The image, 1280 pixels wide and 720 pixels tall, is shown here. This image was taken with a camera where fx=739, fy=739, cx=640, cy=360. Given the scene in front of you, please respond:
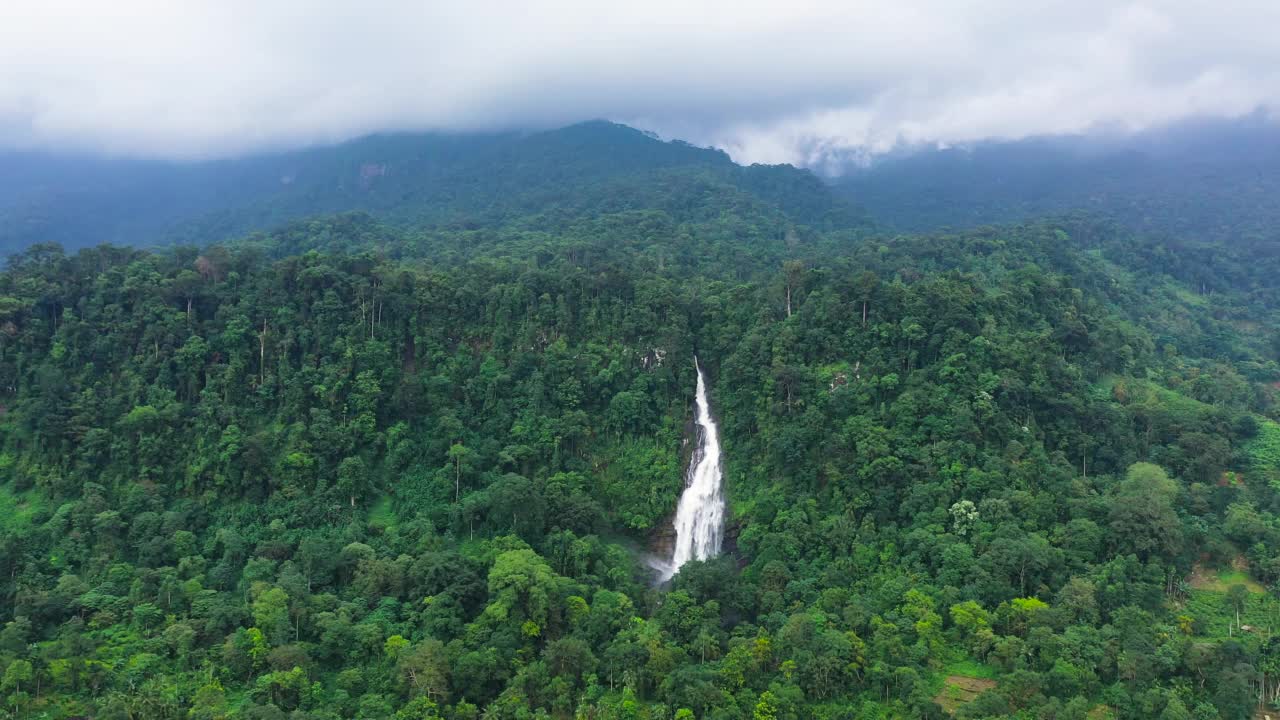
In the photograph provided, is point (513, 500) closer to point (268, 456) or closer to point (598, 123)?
point (268, 456)

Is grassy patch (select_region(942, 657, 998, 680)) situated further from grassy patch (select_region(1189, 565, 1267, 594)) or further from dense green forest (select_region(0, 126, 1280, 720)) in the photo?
grassy patch (select_region(1189, 565, 1267, 594))

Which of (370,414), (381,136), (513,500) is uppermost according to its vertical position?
(381,136)

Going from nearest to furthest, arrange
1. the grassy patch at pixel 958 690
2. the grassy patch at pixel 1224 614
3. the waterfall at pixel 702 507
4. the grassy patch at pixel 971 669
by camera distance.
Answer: the grassy patch at pixel 958 690, the grassy patch at pixel 971 669, the grassy patch at pixel 1224 614, the waterfall at pixel 702 507

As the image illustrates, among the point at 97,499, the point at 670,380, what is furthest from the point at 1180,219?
the point at 97,499

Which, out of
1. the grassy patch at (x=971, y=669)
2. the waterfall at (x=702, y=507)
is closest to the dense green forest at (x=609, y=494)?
the grassy patch at (x=971, y=669)

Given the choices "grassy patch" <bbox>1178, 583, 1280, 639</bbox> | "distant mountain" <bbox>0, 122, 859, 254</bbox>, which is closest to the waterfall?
"grassy patch" <bbox>1178, 583, 1280, 639</bbox>

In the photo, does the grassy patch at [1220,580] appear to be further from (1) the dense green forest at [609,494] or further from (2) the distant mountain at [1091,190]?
(2) the distant mountain at [1091,190]
